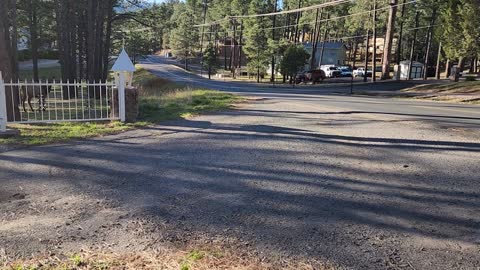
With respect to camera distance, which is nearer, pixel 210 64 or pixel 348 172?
pixel 348 172

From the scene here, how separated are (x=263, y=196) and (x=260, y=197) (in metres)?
0.05

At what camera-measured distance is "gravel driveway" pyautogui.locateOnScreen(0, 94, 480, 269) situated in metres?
3.60

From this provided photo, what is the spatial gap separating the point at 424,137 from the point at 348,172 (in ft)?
11.8

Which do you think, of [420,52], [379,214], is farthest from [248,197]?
[420,52]

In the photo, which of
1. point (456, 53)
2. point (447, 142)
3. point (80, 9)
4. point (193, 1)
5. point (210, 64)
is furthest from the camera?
point (193, 1)

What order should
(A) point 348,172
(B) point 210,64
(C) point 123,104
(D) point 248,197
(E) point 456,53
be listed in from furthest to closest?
(B) point 210,64 < (E) point 456,53 < (C) point 123,104 < (A) point 348,172 < (D) point 248,197

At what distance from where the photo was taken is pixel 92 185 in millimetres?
5285

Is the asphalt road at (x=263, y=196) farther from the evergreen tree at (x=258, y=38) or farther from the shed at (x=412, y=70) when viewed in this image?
the evergreen tree at (x=258, y=38)

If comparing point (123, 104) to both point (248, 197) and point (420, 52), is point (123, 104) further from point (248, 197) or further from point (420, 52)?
point (420, 52)

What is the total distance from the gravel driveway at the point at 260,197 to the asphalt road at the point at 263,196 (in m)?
0.02

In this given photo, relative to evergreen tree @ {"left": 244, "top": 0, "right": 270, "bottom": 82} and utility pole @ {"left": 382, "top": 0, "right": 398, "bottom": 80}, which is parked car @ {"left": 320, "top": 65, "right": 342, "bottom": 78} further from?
utility pole @ {"left": 382, "top": 0, "right": 398, "bottom": 80}

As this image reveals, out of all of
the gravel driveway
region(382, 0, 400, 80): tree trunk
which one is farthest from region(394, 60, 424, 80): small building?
the gravel driveway

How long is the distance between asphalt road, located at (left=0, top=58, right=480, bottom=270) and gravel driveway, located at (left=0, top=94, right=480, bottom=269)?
0.02 m

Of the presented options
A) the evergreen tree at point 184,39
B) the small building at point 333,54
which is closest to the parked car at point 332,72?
the small building at point 333,54
